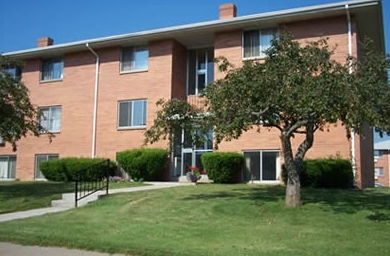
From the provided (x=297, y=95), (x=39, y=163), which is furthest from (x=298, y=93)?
(x=39, y=163)

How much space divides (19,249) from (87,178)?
14201mm

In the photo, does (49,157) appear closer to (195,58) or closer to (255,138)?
(195,58)

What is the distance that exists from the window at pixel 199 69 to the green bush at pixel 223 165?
5016 mm

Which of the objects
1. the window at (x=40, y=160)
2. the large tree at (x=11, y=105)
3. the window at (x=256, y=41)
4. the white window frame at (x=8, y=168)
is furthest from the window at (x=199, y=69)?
the white window frame at (x=8, y=168)

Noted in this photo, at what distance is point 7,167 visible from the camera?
91.1 ft

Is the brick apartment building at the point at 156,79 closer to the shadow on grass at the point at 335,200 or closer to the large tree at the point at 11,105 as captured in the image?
the large tree at the point at 11,105

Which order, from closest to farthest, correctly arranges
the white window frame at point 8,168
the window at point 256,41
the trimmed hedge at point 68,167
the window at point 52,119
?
1. the window at point 256,41
2. the trimmed hedge at point 68,167
3. the window at point 52,119
4. the white window frame at point 8,168

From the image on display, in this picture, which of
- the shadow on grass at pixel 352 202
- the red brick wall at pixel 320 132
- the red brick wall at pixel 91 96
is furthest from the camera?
the red brick wall at pixel 91 96

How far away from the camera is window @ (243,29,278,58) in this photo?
21.5m

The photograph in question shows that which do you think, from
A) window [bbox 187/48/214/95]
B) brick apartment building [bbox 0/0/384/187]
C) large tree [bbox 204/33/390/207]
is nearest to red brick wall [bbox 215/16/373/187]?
brick apartment building [bbox 0/0/384/187]

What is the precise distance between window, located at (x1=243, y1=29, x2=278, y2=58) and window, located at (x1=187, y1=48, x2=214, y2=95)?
2.88 metres

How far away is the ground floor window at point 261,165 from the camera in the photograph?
68.0ft

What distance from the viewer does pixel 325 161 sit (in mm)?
18547

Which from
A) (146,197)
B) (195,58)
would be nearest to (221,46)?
(195,58)
